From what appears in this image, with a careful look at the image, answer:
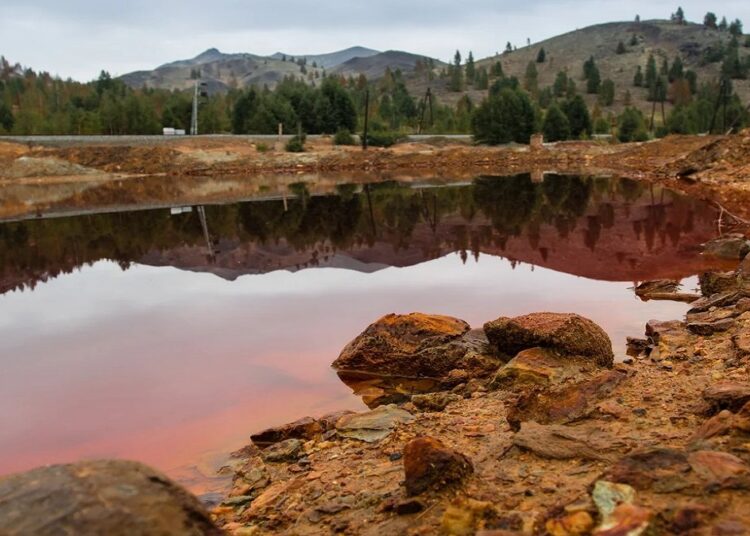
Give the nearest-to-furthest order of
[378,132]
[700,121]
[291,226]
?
1. [291,226]
2. [378,132]
3. [700,121]

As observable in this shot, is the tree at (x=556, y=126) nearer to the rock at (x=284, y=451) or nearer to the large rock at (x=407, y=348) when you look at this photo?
the large rock at (x=407, y=348)

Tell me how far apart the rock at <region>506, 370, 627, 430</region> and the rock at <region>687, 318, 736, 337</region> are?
3551 millimetres

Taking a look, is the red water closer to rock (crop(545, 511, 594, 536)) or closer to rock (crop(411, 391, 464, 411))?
rock (crop(411, 391, 464, 411))

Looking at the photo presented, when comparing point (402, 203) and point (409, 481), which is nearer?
point (409, 481)

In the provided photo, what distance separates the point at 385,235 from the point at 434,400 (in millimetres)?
17452

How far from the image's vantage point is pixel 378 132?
3499 inches

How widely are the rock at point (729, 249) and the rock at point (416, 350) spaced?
972 cm

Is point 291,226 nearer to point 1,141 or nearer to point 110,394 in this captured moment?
point 110,394

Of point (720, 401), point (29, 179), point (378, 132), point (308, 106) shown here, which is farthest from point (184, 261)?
point (308, 106)

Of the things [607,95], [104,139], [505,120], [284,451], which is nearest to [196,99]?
[104,139]

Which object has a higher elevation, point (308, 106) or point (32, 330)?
point (308, 106)

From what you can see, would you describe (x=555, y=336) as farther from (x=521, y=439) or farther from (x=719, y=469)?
(x=719, y=469)

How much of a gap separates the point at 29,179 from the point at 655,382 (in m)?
70.1

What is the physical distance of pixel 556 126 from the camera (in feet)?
302
